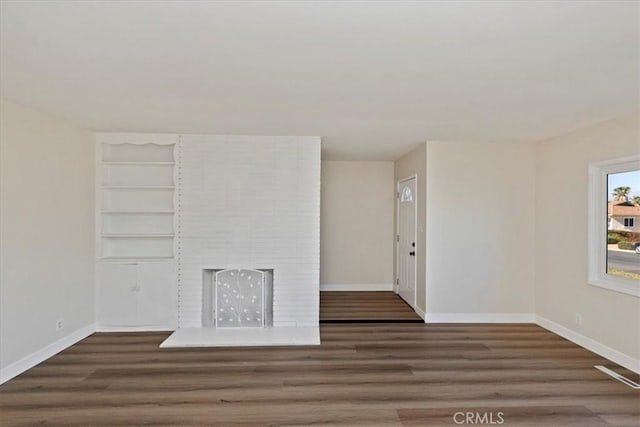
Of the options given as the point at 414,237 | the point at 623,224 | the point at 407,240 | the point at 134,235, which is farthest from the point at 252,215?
the point at 623,224

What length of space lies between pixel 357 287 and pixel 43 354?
186 inches

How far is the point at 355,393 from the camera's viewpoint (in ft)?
9.66

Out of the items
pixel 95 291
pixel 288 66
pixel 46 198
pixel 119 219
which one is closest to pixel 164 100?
pixel 288 66

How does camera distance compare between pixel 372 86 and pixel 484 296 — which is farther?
pixel 484 296

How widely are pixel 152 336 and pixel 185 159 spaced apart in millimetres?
2171

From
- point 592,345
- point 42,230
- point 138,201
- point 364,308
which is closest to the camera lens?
point 42,230

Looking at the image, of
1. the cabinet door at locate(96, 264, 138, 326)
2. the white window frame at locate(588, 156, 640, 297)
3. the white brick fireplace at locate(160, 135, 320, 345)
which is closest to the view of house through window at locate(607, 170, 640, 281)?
the white window frame at locate(588, 156, 640, 297)

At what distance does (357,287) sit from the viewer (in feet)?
22.4

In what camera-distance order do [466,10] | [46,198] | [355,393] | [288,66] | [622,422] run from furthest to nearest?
[46,198] < [355,393] < [622,422] < [288,66] < [466,10]

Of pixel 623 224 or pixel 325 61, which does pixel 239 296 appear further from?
pixel 623 224

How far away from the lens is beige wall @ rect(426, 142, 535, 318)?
4.82 m

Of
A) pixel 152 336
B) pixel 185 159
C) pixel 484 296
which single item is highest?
pixel 185 159

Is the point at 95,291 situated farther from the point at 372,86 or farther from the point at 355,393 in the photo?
the point at 372,86

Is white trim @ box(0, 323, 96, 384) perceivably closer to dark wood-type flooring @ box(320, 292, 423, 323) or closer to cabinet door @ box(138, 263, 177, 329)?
cabinet door @ box(138, 263, 177, 329)
